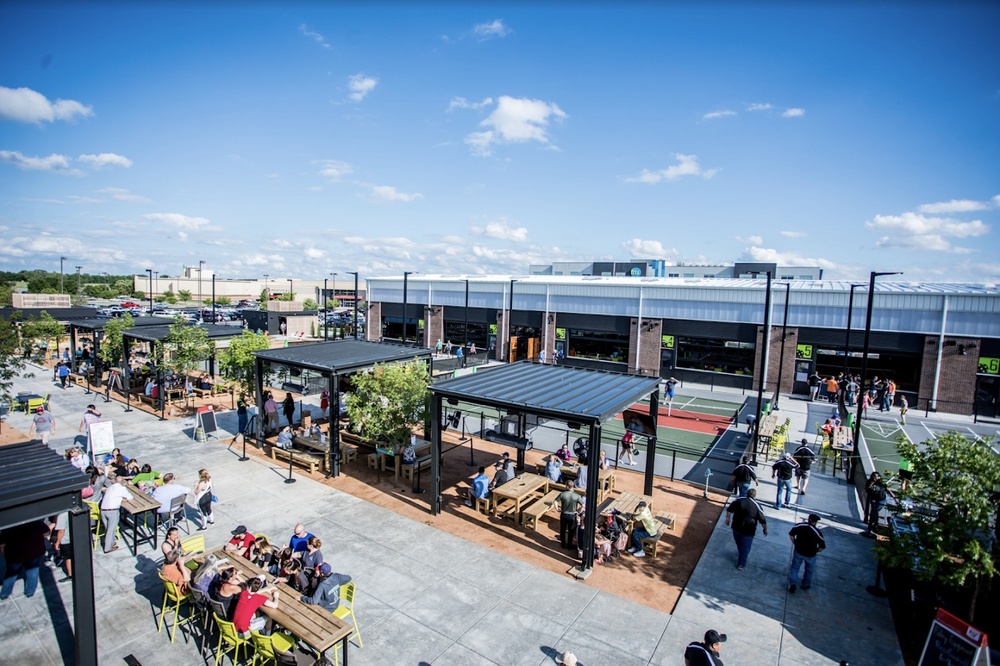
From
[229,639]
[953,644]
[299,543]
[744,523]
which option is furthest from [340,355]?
[953,644]

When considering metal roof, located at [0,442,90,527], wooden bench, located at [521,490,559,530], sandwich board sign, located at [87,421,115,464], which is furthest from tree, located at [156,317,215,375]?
wooden bench, located at [521,490,559,530]

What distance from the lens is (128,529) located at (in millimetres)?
11500

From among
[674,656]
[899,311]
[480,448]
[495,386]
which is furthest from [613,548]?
[899,311]

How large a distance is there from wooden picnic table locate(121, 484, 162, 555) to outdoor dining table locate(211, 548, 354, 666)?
405 cm

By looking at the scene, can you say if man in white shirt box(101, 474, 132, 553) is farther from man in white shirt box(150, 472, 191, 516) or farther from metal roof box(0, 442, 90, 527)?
metal roof box(0, 442, 90, 527)

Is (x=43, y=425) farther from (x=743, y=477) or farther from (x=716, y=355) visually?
(x=716, y=355)

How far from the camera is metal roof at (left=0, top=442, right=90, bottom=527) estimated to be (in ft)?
20.8

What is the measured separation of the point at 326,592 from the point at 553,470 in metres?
7.59

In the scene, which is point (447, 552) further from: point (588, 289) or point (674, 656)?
point (588, 289)

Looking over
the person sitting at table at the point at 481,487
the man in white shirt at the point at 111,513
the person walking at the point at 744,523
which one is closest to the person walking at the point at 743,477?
the person walking at the point at 744,523

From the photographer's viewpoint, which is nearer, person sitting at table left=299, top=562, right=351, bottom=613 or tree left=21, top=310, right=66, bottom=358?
person sitting at table left=299, top=562, right=351, bottom=613

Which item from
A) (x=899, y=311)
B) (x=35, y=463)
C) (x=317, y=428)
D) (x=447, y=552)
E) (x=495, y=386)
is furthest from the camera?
(x=899, y=311)

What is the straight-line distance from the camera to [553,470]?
14.3 m

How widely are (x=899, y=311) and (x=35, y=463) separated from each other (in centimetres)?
3546
